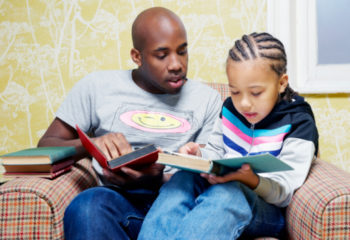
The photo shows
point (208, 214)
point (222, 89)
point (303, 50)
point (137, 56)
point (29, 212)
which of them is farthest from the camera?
point (303, 50)

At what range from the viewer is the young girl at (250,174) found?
0.89m

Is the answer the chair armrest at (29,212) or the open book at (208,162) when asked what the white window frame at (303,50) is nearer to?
the open book at (208,162)

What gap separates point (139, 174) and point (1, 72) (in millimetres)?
1179

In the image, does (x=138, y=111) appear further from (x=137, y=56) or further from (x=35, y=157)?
(x=35, y=157)

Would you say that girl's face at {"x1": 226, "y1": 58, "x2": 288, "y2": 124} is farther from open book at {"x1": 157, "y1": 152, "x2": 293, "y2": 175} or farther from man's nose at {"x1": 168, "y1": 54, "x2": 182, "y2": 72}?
man's nose at {"x1": 168, "y1": 54, "x2": 182, "y2": 72}

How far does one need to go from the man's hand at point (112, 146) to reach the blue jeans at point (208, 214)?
22cm

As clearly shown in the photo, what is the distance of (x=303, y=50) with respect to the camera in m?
1.75

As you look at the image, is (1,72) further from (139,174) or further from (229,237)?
(229,237)

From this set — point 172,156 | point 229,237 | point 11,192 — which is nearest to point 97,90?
point 11,192

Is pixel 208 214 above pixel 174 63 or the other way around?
the other way around

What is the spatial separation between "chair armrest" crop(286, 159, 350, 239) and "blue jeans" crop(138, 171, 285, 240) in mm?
83

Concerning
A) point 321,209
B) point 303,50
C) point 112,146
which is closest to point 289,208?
point 321,209

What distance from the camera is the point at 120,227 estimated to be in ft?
3.39

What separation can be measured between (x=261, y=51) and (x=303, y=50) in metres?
0.83
